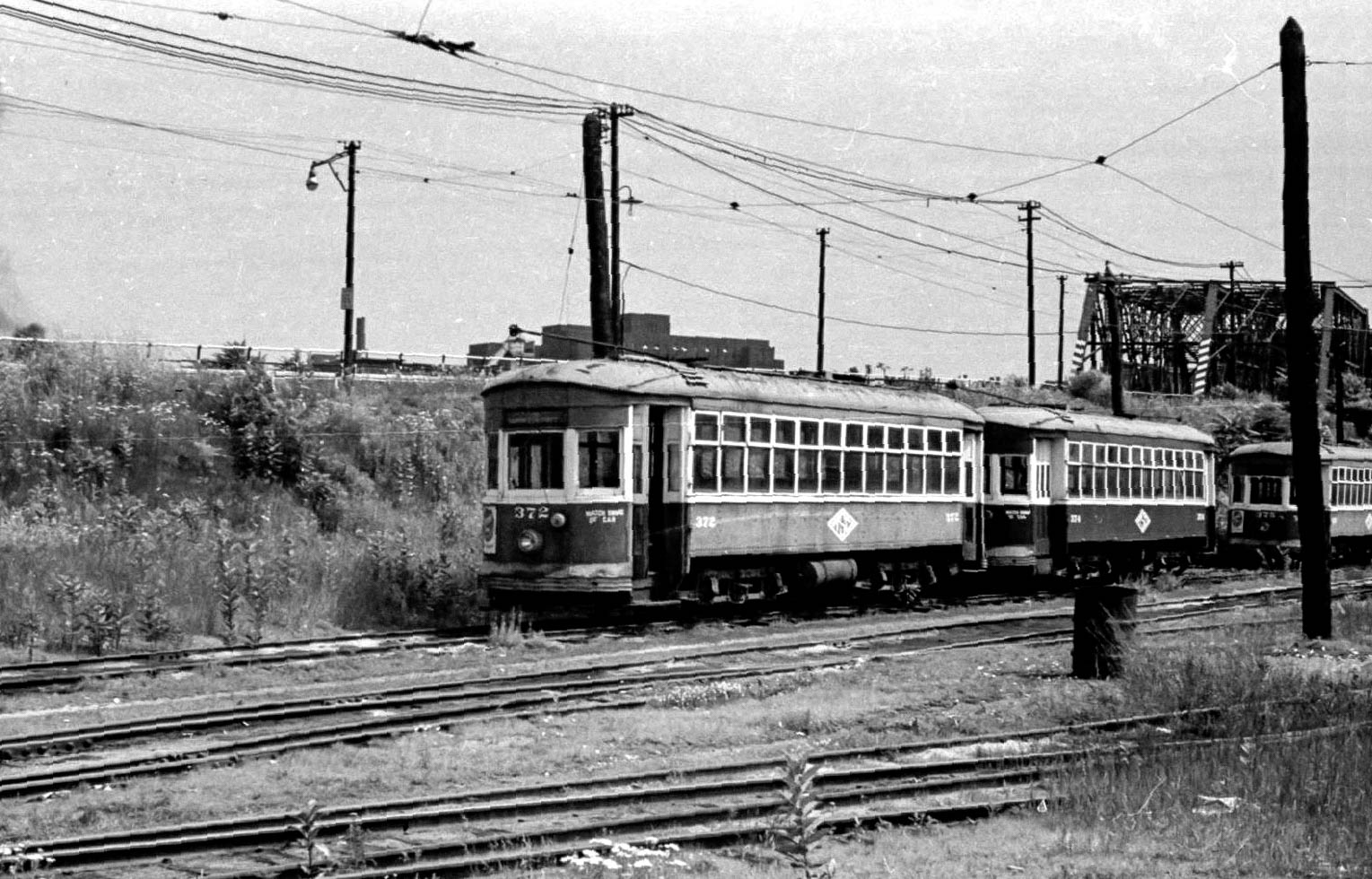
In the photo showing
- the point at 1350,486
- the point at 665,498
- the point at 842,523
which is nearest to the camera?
the point at 665,498

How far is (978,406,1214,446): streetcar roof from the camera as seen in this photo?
26.9m

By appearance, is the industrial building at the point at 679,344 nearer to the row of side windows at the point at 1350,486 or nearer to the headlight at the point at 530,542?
the row of side windows at the point at 1350,486

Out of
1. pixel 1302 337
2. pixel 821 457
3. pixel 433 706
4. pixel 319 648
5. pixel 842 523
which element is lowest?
pixel 433 706

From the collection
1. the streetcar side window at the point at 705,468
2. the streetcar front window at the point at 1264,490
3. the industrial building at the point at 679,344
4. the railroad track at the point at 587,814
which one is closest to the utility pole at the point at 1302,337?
the streetcar side window at the point at 705,468

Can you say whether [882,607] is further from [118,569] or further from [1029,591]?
[118,569]

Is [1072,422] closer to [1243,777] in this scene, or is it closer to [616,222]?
[616,222]

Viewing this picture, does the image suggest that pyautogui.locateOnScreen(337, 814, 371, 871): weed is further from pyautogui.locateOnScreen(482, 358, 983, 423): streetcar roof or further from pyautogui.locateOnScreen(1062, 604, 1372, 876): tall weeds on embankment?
pyautogui.locateOnScreen(482, 358, 983, 423): streetcar roof

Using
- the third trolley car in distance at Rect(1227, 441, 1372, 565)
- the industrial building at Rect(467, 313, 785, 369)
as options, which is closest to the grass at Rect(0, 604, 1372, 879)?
the third trolley car in distance at Rect(1227, 441, 1372, 565)

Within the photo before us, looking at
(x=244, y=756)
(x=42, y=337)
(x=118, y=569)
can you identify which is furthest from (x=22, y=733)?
(x=42, y=337)

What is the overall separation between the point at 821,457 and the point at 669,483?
3007 mm

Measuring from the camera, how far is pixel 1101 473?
28.5 m

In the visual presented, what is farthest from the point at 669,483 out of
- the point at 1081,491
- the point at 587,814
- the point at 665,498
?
the point at 1081,491

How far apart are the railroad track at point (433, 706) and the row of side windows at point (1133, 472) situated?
8624 millimetres

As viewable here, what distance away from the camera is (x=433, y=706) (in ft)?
42.6
